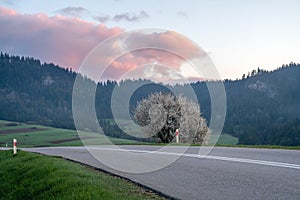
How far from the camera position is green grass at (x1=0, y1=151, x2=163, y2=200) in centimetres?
870

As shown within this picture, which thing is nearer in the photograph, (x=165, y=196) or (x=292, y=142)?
(x=165, y=196)

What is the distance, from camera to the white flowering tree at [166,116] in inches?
1396

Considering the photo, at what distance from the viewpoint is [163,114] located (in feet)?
116

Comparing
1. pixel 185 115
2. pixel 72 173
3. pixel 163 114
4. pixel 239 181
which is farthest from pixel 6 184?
pixel 185 115

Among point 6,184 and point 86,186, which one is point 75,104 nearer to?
point 86,186

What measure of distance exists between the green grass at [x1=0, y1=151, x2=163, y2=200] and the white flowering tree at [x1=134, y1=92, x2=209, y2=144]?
1927 centimetres

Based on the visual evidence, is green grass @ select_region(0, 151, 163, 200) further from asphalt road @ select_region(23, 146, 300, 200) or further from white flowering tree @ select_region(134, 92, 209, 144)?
white flowering tree @ select_region(134, 92, 209, 144)

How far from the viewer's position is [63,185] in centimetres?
1066

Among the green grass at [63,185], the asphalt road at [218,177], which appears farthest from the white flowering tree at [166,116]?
the asphalt road at [218,177]

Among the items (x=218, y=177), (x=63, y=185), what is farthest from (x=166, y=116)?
(x=218, y=177)

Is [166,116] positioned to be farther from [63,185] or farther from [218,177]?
[218,177]

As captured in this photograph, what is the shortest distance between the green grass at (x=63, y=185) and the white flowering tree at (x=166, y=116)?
759 inches

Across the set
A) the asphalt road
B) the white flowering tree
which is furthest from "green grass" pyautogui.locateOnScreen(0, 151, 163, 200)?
the white flowering tree

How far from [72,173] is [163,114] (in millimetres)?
23593
